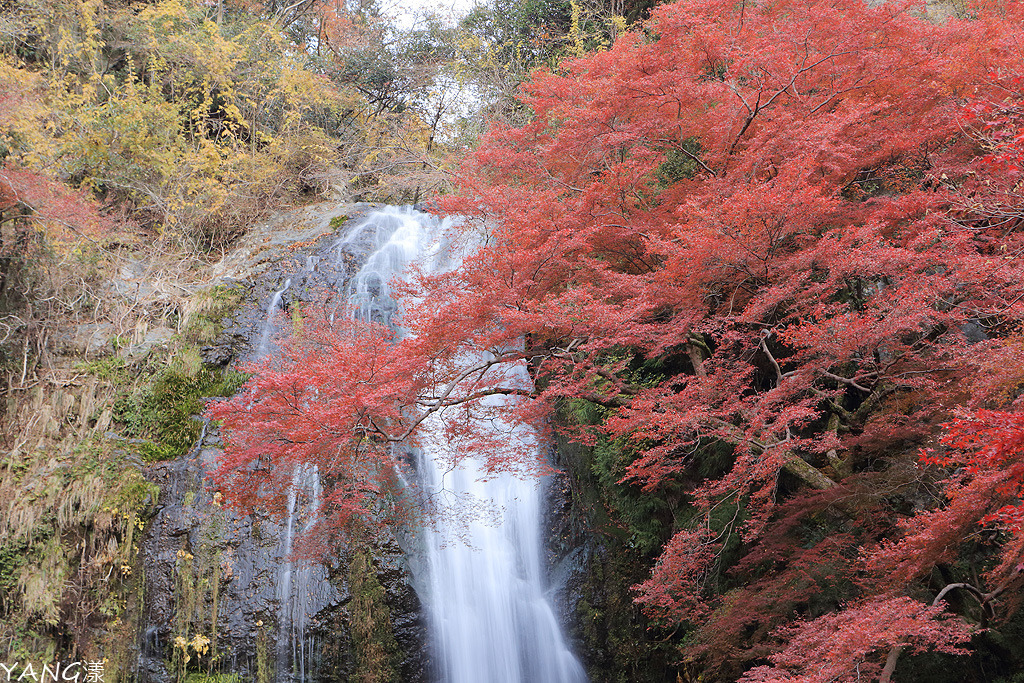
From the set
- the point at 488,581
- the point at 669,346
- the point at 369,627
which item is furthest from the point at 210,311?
the point at 669,346

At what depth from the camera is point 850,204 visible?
7.18 meters

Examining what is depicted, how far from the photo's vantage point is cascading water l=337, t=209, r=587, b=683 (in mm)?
9344

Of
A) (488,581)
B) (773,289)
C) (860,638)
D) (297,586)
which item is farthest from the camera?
(488,581)

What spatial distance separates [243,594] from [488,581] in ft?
11.5

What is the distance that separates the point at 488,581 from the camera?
985cm

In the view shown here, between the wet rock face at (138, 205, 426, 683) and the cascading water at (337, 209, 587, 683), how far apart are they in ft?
1.58

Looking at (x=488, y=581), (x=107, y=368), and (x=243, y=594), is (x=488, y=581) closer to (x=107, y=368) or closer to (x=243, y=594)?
(x=243, y=594)

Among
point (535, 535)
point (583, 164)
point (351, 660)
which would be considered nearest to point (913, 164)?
point (583, 164)

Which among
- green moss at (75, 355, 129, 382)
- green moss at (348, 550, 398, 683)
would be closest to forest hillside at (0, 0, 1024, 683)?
green moss at (75, 355, 129, 382)

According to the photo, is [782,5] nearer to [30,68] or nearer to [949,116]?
[949,116]

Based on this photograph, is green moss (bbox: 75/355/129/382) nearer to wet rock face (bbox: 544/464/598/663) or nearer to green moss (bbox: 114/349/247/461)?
green moss (bbox: 114/349/247/461)

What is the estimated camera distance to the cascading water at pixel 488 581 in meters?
9.34

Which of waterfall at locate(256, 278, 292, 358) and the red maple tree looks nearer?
the red maple tree

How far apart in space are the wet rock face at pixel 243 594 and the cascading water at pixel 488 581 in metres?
0.48
